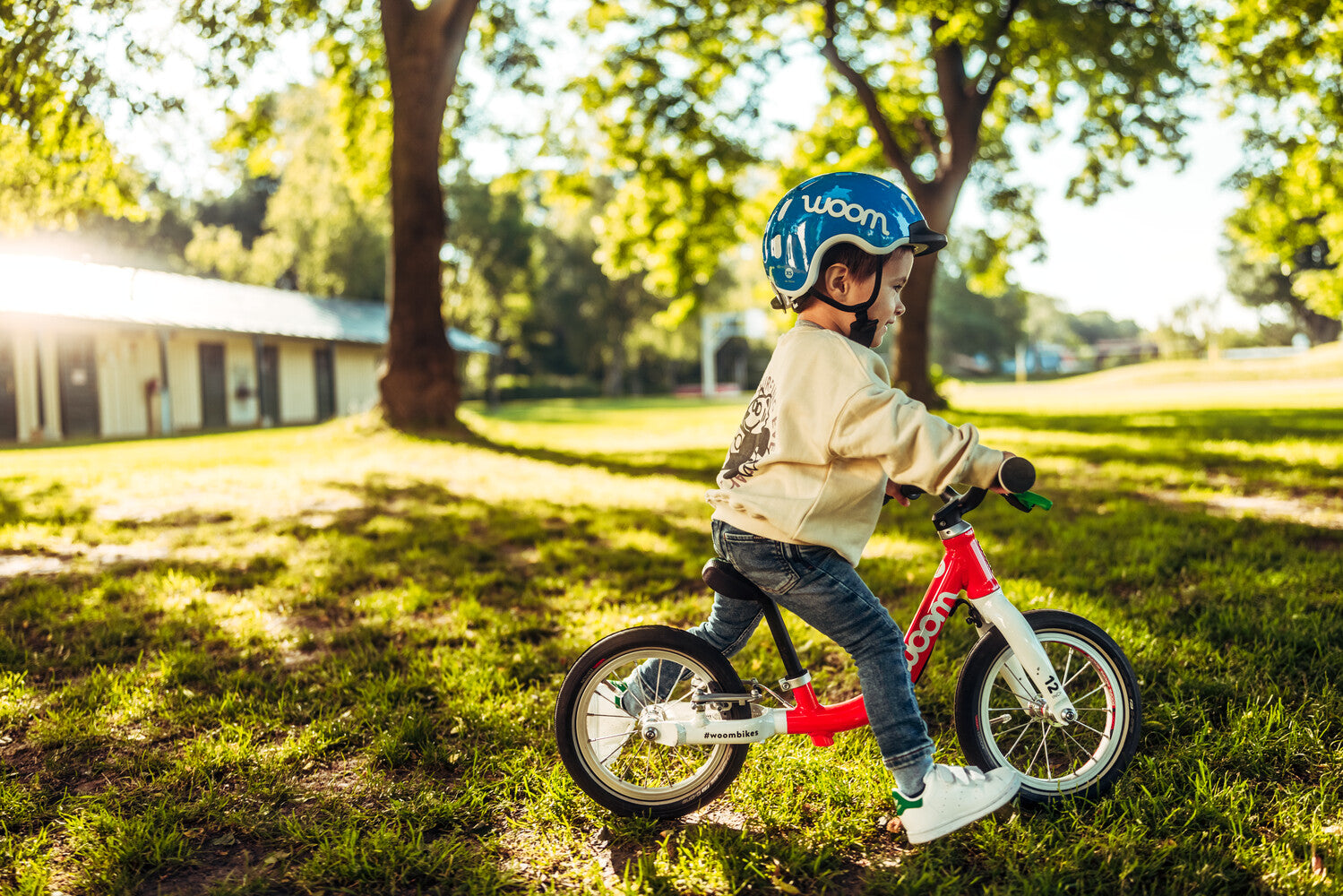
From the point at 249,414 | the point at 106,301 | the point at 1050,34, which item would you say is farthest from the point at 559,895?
the point at 249,414

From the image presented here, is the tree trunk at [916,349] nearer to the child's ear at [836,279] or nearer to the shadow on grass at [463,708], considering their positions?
the shadow on grass at [463,708]

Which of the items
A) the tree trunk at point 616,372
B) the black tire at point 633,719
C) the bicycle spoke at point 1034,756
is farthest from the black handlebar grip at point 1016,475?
the tree trunk at point 616,372

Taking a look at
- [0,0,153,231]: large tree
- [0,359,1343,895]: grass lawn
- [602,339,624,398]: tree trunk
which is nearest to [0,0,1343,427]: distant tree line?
[0,0,153,231]: large tree

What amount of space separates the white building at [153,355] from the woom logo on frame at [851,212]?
16512mm

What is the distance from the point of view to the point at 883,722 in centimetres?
245

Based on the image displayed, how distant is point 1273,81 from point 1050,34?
11.0 ft

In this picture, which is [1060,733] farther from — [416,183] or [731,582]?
[416,183]

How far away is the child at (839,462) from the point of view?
236 cm

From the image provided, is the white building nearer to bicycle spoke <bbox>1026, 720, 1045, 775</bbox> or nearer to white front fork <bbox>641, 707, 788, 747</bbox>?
white front fork <bbox>641, 707, 788, 747</bbox>

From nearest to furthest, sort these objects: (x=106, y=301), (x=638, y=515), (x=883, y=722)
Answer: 1. (x=883, y=722)
2. (x=638, y=515)
3. (x=106, y=301)

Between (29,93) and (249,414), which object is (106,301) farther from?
(29,93)

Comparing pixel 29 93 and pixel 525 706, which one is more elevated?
pixel 29 93

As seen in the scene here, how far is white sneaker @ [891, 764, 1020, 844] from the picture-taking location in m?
2.35

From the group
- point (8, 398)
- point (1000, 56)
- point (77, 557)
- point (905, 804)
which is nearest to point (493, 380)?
point (8, 398)
